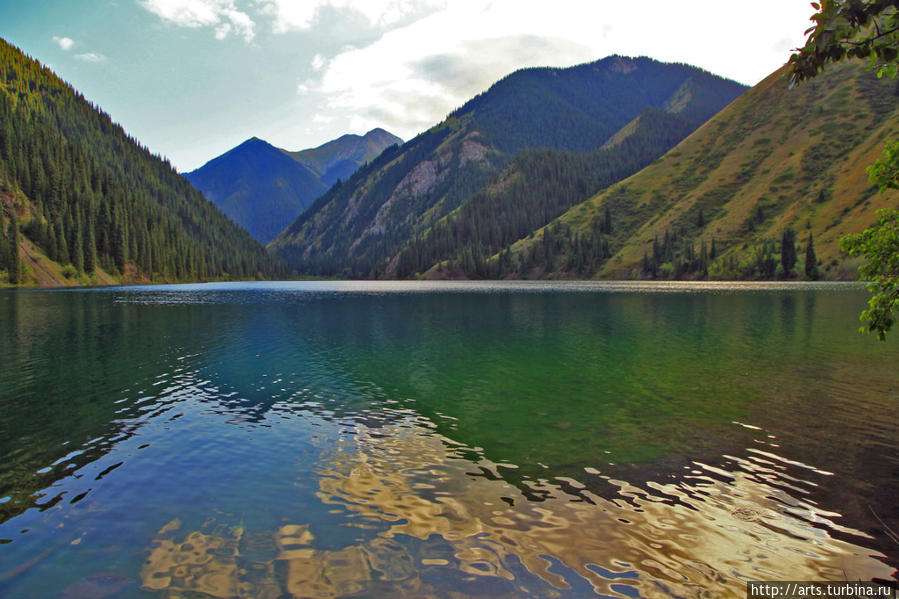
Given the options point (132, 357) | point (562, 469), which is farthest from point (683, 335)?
point (132, 357)

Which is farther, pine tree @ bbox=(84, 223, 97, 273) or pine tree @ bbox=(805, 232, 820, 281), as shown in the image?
pine tree @ bbox=(805, 232, 820, 281)

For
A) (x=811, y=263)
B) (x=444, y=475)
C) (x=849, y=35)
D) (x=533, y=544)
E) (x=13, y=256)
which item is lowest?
(x=444, y=475)

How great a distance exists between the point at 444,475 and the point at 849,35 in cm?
1487

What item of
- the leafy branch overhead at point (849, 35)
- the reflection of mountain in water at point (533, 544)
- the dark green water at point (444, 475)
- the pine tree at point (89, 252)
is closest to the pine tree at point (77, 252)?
the pine tree at point (89, 252)

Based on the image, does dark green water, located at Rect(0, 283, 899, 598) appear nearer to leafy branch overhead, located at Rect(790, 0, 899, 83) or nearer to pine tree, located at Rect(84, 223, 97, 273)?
leafy branch overhead, located at Rect(790, 0, 899, 83)

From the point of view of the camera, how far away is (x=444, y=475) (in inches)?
624

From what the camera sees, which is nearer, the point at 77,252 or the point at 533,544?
the point at 533,544

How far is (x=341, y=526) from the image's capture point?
12.4 meters

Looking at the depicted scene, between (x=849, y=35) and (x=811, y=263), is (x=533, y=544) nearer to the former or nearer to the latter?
(x=849, y=35)

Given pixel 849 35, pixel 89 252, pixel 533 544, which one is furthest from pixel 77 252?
pixel 849 35

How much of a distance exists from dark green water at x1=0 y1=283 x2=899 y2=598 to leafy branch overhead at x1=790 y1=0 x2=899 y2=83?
10615 mm

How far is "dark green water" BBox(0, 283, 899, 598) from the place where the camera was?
10.4 metres

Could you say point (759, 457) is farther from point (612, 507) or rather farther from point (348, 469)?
point (348, 469)

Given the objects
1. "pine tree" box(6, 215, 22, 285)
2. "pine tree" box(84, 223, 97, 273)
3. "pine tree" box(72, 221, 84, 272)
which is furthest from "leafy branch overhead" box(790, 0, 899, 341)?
"pine tree" box(84, 223, 97, 273)
